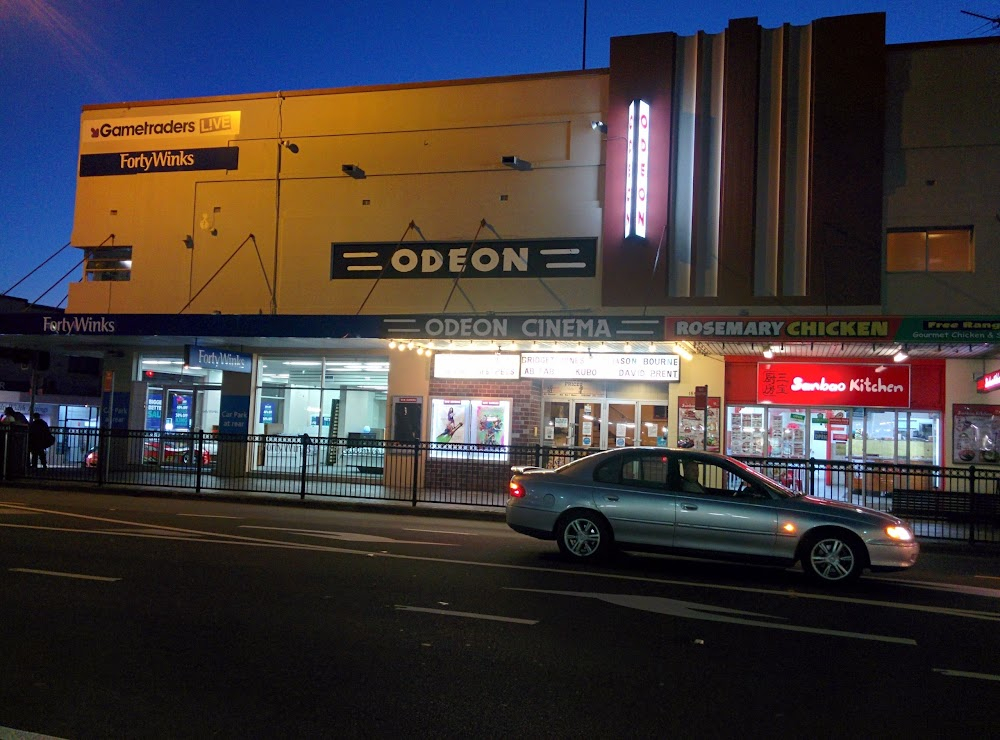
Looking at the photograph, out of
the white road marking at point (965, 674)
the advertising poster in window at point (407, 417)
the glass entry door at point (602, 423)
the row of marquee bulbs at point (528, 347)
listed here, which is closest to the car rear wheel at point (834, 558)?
the white road marking at point (965, 674)

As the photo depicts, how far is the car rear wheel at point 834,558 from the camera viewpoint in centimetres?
1016

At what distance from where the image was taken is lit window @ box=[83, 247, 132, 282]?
25188 millimetres

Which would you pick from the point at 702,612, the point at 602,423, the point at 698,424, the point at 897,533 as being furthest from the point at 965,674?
the point at 602,423

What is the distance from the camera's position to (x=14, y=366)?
46.0 meters

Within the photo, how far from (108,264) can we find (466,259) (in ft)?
35.8

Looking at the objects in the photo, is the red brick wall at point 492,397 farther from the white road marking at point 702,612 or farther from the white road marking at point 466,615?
the white road marking at point 466,615

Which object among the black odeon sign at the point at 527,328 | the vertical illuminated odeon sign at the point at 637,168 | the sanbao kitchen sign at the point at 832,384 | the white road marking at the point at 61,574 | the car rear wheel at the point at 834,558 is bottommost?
the white road marking at the point at 61,574

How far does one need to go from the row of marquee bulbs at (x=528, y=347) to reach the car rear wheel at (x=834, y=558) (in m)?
9.30

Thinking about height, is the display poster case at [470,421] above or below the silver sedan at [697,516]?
above

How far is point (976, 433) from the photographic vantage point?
19.0 metres

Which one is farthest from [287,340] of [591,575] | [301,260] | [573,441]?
[591,575]

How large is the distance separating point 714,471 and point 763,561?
1278 mm

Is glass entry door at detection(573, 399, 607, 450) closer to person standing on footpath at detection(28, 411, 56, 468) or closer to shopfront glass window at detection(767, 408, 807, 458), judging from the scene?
shopfront glass window at detection(767, 408, 807, 458)

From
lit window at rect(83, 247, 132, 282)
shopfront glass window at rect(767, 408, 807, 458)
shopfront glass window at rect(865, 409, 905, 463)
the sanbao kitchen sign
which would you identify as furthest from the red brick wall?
lit window at rect(83, 247, 132, 282)
